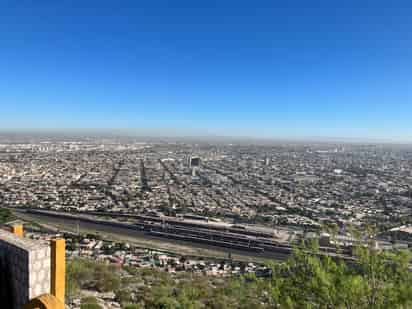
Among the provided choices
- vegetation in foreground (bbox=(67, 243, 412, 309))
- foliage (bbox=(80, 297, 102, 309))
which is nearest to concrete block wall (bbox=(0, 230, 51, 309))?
vegetation in foreground (bbox=(67, 243, 412, 309))

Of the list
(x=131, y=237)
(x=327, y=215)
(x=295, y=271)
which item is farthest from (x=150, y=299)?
(x=327, y=215)

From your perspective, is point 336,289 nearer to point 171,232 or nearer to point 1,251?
point 1,251

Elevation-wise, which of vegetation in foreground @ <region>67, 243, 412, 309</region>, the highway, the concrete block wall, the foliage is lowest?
the highway

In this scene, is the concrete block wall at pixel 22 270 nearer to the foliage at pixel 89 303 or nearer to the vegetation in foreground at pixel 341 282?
the vegetation in foreground at pixel 341 282

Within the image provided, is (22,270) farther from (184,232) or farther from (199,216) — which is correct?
(199,216)

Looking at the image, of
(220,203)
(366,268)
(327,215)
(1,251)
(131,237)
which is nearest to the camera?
(1,251)

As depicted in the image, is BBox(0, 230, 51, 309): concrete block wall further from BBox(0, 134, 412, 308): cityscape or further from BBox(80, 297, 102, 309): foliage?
BBox(80, 297, 102, 309): foliage

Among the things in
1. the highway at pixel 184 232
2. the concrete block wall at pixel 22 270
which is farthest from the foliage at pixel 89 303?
the highway at pixel 184 232

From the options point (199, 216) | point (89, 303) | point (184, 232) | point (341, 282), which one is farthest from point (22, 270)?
point (199, 216)
